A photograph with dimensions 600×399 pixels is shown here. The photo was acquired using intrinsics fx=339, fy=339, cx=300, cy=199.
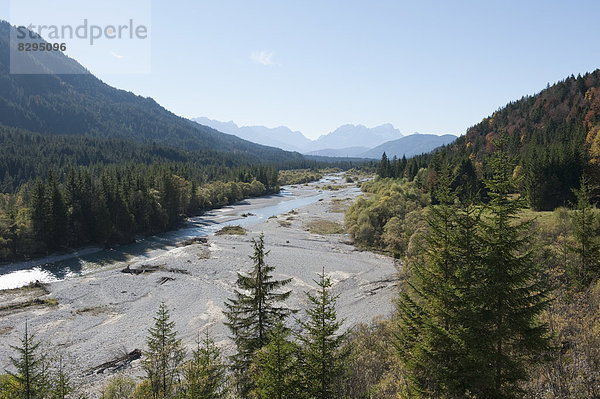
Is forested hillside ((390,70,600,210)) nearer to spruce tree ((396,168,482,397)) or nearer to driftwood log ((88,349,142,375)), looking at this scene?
spruce tree ((396,168,482,397))

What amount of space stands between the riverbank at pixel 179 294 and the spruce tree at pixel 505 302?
21139 mm

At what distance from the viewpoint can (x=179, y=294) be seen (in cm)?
4231

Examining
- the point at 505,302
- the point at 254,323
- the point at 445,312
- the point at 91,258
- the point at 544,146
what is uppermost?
the point at 544,146

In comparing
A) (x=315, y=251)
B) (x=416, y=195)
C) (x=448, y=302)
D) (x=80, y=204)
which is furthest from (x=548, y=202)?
(x=80, y=204)

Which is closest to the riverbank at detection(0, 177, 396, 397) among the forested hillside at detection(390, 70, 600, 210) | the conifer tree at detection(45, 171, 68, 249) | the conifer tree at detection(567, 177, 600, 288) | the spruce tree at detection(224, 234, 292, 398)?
the spruce tree at detection(224, 234, 292, 398)

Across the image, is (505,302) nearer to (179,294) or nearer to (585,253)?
(585,253)

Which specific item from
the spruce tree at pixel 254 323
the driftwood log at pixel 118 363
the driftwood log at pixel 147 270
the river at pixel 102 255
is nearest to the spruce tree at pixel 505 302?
the spruce tree at pixel 254 323

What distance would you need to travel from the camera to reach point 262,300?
1828cm

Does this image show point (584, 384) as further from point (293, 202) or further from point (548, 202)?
point (293, 202)

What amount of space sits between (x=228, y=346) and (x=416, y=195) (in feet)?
189

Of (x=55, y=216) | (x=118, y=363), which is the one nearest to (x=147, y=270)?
(x=55, y=216)

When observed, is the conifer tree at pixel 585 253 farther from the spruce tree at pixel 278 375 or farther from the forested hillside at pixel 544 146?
the spruce tree at pixel 278 375

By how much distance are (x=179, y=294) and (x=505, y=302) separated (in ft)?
125

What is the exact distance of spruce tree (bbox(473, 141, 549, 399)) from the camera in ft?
41.5
